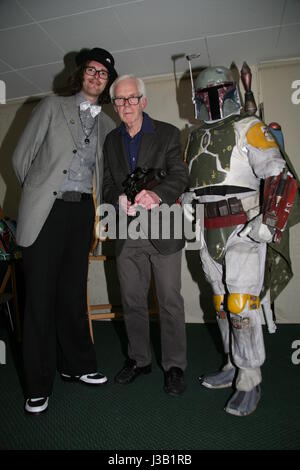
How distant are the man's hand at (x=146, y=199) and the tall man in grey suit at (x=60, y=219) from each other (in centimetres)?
35

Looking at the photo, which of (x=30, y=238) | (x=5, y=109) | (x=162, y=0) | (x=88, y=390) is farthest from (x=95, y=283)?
(x=162, y=0)

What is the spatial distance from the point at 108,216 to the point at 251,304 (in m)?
0.97

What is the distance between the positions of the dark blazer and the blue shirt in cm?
2

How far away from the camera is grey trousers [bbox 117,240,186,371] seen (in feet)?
5.94

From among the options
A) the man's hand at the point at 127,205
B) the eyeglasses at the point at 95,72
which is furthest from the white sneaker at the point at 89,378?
the eyeglasses at the point at 95,72

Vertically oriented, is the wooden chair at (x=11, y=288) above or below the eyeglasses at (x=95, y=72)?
below

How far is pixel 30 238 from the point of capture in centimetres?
162

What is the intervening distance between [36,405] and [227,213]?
142cm

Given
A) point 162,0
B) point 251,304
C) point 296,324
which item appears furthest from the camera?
point 296,324

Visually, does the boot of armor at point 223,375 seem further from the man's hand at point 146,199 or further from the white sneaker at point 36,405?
the white sneaker at point 36,405

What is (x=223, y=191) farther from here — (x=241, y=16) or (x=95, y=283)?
(x=95, y=283)

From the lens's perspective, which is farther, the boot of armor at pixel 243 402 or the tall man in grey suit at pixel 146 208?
the tall man in grey suit at pixel 146 208

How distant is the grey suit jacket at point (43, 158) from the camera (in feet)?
5.35

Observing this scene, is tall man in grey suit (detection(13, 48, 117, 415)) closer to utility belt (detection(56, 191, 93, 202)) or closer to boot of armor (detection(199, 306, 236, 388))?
utility belt (detection(56, 191, 93, 202))
